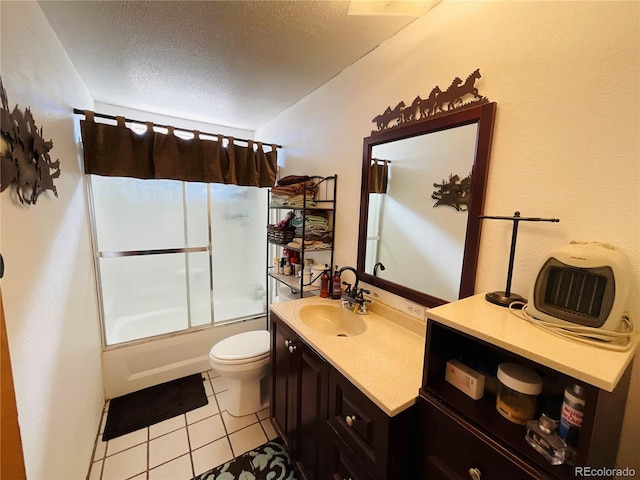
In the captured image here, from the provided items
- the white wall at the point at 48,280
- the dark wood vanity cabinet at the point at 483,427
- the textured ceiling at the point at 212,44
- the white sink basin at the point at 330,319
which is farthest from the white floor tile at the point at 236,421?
the textured ceiling at the point at 212,44

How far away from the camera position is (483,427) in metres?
0.67

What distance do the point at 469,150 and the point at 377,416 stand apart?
105cm

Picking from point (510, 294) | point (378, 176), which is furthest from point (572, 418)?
point (378, 176)

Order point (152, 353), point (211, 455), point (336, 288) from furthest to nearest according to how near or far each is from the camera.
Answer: point (152, 353) < point (336, 288) < point (211, 455)

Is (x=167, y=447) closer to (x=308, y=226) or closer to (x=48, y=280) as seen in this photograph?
(x=48, y=280)

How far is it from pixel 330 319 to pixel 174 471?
1.22 metres

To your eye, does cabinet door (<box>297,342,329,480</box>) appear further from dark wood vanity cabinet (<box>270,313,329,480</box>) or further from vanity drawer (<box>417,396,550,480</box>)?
vanity drawer (<box>417,396,550,480</box>)

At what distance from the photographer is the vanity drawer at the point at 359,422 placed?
82 cm

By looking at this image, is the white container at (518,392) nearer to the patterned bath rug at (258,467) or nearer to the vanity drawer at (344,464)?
the vanity drawer at (344,464)

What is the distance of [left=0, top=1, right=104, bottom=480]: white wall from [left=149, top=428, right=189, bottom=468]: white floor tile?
31 cm

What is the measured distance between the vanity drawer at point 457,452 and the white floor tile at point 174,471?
1.37 meters

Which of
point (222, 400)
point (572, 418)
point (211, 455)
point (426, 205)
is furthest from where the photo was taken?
point (222, 400)

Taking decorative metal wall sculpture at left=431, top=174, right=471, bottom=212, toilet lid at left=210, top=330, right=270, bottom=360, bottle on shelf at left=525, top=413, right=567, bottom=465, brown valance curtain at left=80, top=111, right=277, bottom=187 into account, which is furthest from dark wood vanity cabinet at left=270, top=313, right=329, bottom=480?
brown valance curtain at left=80, top=111, right=277, bottom=187

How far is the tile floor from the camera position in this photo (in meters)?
1.45
